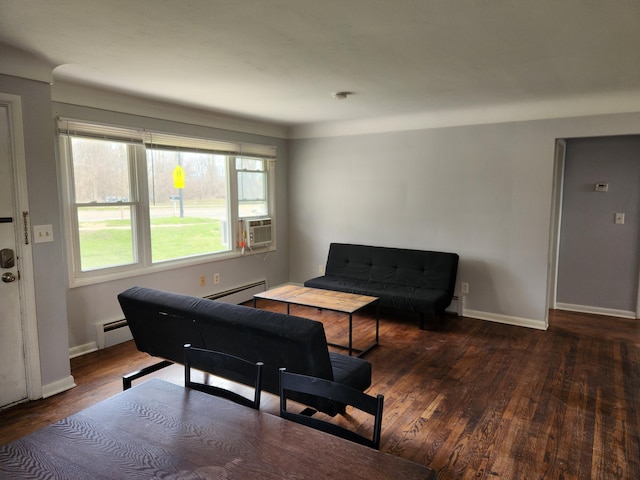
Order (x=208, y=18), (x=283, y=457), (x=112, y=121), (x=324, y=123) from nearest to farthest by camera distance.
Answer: (x=283, y=457) → (x=208, y=18) → (x=112, y=121) → (x=324, y=123)

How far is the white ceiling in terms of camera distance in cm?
192

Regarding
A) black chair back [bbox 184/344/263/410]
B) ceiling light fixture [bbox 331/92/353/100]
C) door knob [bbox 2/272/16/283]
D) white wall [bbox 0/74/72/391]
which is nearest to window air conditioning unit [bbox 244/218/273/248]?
ceiling light fixture [bbox 331/92/353/100]

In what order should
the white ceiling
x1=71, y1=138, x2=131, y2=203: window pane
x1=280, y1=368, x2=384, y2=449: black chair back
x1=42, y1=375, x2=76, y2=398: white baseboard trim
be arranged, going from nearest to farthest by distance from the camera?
x1=280, y1=368, x2=384, y2=449: black chair back < the white ceiling < x1=42, y1=375, x2=76, y2=398: white baseboard trim < x1=71, y1=138, x2=131, y2=203: window pane

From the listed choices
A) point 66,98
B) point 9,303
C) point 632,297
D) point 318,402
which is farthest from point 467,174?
point 9,303

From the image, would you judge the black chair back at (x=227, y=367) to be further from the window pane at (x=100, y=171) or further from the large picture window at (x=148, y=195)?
the window pane at (x=100, y=171)

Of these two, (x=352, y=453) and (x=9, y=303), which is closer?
(x=352, y=453)

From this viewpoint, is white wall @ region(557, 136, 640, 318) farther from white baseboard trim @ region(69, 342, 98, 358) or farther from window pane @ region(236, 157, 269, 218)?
white baseboard trim @ region(69, 342, 98, 358)

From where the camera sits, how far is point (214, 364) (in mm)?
1603

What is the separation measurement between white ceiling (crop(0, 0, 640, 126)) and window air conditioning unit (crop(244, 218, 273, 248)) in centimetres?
174

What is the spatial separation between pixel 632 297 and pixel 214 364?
489 cm

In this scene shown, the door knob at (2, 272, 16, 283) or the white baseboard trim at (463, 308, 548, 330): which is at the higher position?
the door knob at (2, 272, 16, 283)

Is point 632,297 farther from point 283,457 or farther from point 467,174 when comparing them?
point 283,457

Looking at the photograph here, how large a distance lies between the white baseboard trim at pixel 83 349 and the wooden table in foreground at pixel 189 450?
2.42 m

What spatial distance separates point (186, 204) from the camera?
4406mm
